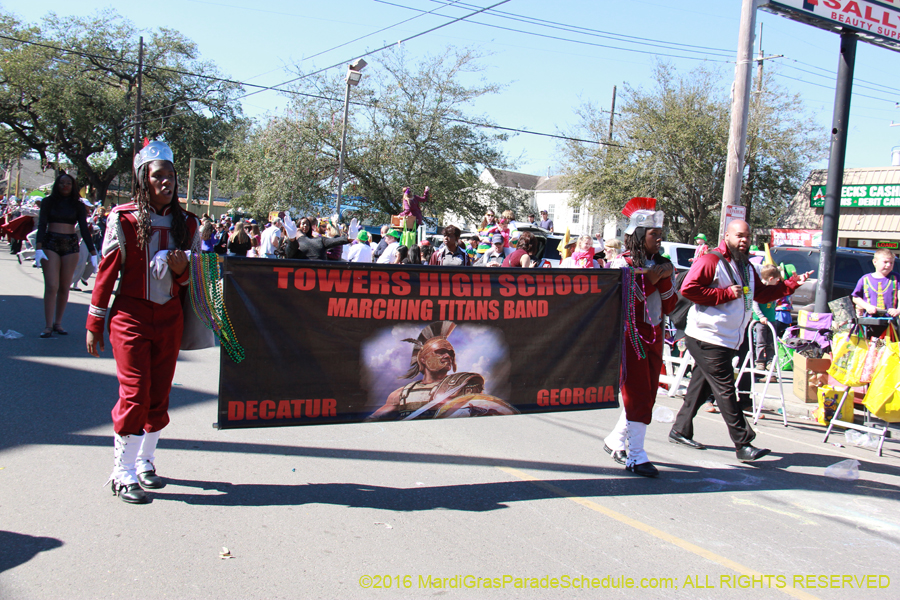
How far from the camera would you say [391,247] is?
1325cm

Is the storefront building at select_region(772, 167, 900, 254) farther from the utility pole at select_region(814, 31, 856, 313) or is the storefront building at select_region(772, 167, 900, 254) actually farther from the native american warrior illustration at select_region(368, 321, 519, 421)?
the native american warrior illustration at select_region(368, 321, 519, 421)

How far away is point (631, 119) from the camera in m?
28.9

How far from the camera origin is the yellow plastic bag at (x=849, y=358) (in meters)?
6.43

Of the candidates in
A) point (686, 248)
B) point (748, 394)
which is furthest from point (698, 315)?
point (686, 248)

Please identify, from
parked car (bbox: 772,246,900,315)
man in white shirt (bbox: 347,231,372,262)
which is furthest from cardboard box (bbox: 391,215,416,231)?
parked car (bbox: 772,246,900,315)

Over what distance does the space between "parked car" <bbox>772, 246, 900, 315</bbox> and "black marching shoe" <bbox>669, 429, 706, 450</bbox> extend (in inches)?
359

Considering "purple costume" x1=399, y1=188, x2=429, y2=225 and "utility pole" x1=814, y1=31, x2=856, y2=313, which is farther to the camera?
"purple costume" x1=399, y1=188, x2=429, y2=225

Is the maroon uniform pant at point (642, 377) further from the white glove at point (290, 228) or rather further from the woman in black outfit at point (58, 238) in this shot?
the white glove at point (290, 228)

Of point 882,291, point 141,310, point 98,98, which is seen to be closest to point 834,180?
point 882,291

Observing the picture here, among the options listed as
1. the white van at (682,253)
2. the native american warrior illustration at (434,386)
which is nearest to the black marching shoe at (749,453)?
the native american warrior illustration at (434,386)

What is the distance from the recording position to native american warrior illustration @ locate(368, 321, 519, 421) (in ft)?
14.7

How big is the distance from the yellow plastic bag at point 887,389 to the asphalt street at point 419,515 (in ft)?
1.42

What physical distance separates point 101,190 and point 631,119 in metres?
35.0

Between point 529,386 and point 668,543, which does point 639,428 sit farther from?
point 668,543
